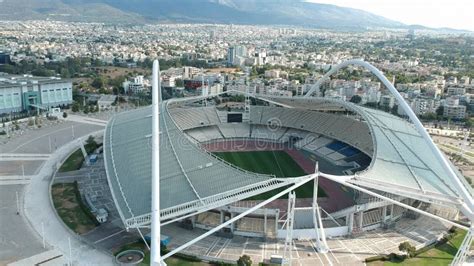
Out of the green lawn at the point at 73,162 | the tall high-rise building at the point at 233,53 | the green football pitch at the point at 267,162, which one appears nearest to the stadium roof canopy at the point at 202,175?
the green lawn at the point at 73,162

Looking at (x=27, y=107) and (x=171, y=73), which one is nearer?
(x=27, y=107)

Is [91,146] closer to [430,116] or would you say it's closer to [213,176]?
[213,176]

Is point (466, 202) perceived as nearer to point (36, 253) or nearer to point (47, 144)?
point (36, 253)

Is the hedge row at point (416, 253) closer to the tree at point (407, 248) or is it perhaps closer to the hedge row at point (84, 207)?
the tree at point (407, 248)

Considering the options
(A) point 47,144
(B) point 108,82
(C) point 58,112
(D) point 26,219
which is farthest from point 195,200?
(B) point 108,82

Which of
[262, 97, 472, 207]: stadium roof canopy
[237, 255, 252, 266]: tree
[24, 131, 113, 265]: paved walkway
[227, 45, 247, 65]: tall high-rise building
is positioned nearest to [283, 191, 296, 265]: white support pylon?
[237, 255, 252, 266]: tree

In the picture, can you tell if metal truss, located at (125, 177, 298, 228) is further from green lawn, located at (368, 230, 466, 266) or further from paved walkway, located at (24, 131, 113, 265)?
green lawn, located at (368, 230, 466, 266)
